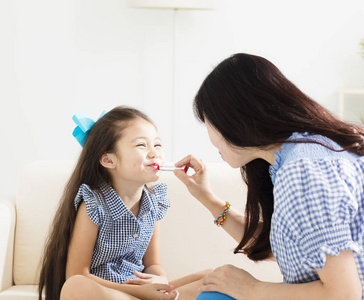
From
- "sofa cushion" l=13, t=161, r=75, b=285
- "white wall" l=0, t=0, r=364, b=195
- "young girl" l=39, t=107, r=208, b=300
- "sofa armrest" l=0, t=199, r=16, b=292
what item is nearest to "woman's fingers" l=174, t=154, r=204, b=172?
"young girl" l=39, t=107, r=208, b=300

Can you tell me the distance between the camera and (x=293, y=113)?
1.21 meters

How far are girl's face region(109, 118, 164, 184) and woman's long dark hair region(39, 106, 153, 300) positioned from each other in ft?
0.09

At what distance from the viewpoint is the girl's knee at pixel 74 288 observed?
149cm

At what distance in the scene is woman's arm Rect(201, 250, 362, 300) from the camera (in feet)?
3.42

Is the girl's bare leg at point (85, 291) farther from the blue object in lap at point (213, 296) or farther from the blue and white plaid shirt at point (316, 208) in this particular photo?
the blue and white plaid shirt at point (316, 208)

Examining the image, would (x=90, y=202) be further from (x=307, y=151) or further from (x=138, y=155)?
(x=307, y=151)

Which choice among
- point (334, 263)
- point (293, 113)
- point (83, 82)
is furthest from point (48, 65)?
point (334, 263)

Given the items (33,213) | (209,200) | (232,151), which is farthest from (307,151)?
(33,213)

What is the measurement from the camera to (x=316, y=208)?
1.06m

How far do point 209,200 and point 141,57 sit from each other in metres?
1.64

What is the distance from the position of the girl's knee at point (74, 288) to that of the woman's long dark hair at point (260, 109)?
22.2 inches

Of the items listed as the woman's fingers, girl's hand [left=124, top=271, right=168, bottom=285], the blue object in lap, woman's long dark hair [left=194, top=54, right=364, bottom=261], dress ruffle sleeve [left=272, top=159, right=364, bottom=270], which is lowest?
girl's hand [left=124, top=271, right=168, bottom=285]

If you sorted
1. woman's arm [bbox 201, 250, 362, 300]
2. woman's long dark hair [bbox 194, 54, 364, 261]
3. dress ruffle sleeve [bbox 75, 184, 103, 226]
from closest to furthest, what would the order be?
woman's arm [bbox 201, 250, 362, 300] → woman's long dark hair [bbox 194, 54, 364, 261] → dress ruffle sleeve [bbox 75, 184, 103, 226]

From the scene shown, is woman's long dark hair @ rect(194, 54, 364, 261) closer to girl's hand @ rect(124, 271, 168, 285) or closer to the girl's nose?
the girl's nose
